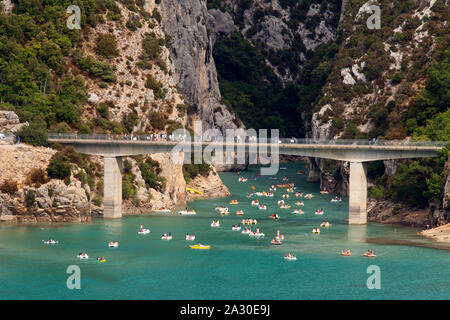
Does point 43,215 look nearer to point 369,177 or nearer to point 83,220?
point 83,220

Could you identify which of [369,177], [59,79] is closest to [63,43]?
[59,79]

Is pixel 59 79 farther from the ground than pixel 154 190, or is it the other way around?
pixel 59 79

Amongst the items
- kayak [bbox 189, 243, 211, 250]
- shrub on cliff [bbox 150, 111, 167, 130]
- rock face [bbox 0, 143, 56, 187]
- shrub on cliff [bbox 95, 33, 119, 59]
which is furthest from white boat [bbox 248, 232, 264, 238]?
shrub on cliff [bbox 95, 33, 119, 59]

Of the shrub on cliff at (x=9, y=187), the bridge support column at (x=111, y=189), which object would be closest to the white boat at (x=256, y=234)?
the bridge support column at (x=111, y=189)

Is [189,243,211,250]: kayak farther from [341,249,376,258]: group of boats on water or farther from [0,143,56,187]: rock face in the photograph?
[0,143,56,187]: rock face

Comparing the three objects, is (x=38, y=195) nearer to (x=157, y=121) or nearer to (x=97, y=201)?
(x=97, y=201)

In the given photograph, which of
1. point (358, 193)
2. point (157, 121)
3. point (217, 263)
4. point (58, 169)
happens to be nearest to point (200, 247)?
point (217, 263)

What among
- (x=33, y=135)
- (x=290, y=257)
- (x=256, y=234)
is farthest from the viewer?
(x=33, y=135)
